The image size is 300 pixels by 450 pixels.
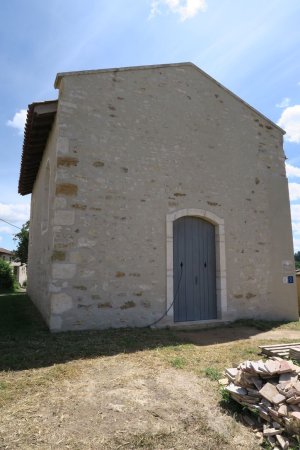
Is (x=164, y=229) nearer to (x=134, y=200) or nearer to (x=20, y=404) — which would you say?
(x=134, y=200)

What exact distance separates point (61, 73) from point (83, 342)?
16.2ft

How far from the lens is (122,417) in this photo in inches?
112

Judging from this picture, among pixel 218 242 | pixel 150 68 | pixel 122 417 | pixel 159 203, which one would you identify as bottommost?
pixel 122 417

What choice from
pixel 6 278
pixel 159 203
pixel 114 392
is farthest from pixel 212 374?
pixel 6 278

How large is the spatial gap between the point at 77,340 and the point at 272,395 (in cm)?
322

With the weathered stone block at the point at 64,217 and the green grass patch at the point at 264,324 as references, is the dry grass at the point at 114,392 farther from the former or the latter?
the weathered stone block at the point at 64,217

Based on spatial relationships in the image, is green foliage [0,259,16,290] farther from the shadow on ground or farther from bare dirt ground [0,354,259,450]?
bare dirt ground [0,354,259,450]

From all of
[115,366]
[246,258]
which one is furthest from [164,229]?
[115,366]

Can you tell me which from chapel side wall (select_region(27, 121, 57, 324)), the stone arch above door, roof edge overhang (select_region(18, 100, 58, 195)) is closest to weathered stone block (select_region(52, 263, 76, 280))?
chapel side wall (select_region(27, 121, 57, 324))

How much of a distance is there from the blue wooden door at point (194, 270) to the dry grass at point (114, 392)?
4.75 ft

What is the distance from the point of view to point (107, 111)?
263 inches

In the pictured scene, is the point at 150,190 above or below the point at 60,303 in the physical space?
above

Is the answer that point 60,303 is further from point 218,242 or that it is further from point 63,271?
point 218,242

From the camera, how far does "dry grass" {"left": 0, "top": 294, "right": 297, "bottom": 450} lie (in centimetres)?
258
